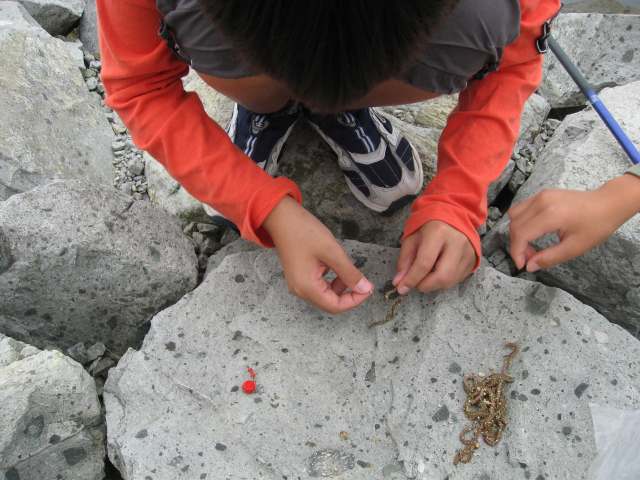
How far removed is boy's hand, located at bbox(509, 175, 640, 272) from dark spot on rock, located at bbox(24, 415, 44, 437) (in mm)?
1107

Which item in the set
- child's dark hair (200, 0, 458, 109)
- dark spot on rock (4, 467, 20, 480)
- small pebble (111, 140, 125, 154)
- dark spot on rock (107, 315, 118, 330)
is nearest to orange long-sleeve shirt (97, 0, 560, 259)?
dark spot on rock (107, 315, 118, 330)

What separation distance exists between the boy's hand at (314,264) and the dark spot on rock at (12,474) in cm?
69

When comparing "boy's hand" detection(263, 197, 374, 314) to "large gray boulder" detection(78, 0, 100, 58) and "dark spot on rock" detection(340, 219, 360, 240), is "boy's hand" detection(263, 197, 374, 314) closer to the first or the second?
"dark spot on rock" detection(340, 219, 360, 240)

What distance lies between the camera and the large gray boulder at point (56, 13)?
284cm

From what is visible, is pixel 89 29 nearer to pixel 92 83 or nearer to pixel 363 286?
pixel 92 83

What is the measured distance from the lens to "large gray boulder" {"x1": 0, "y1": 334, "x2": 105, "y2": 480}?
4.27 ft

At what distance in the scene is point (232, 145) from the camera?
1.56 meters

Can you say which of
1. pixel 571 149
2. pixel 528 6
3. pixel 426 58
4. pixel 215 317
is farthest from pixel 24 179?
pixel 571 149

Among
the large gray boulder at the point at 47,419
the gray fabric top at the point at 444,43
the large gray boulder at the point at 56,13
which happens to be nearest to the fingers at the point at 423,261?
the gray fabric top at the point at 444,43

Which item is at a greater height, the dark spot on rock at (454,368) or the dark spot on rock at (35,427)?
the dark spot on rock at (454,368)

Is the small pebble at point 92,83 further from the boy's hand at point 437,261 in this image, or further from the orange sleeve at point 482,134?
the boy's hand at point 437,261

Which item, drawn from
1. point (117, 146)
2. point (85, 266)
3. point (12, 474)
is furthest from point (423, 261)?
point (117, 146)

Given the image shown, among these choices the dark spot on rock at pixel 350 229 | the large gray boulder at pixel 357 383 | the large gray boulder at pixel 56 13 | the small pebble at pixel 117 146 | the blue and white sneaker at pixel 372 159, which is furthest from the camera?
the large gray boulder at pixel 56 13

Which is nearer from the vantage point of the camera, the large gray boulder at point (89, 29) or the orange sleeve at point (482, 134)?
the orange sleeve at point (482, 134)
